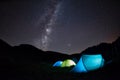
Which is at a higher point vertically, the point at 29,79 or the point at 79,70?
the point at 79,70

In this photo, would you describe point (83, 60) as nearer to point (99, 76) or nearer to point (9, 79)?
point (99, 76)

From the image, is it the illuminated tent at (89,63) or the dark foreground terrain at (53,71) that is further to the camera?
the illuminated tent at (89,63)

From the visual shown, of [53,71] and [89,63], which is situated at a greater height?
[89,63]

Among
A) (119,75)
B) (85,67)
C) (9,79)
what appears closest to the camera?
(119,75)

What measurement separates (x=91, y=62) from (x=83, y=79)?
15.9ft

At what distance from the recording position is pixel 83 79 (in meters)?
11.7

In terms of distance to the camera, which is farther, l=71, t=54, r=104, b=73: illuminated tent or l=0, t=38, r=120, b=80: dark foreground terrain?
l=71, t=54, r=104, b=73: illuminated tent

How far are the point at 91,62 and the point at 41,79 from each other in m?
5.40

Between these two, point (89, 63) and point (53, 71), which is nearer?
point (89, 63)

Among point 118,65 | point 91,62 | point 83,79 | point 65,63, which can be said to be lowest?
point 83,79

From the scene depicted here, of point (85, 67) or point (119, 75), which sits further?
point (85, 67)

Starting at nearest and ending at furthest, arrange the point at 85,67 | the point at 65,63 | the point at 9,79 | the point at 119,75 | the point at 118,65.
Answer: the point at 119,75 < the point at 9,79 < the point at 118,65 < the point at 85,67 < the point at 65,63

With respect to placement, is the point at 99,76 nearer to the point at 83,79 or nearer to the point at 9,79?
the point at 83,79

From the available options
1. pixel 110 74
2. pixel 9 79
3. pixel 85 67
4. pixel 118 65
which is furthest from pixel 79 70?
pixel 9 79
